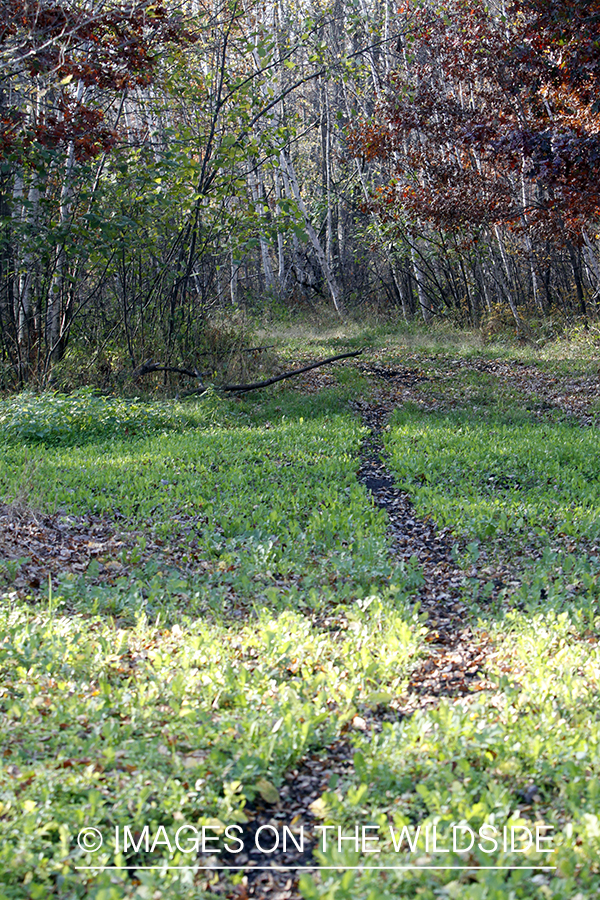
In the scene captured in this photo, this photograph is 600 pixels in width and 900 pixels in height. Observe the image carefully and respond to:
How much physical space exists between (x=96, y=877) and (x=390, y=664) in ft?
6.41

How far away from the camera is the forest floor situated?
264cm

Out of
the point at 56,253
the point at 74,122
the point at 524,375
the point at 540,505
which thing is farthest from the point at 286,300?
the point at 540,505

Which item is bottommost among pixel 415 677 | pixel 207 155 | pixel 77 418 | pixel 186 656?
pixel 415 677

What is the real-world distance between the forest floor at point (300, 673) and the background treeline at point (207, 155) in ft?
13.7

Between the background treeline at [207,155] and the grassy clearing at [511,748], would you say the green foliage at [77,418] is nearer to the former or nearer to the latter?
the background treeline at [207,155]

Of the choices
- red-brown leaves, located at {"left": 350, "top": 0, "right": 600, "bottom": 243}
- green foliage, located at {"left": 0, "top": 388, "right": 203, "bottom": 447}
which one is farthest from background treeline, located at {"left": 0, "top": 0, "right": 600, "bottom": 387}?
green foliage, located at {"left": 0, "top": 388, "right": 203, "bottom": 447}

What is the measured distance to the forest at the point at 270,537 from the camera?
277cm

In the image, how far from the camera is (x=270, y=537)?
6.31 metres

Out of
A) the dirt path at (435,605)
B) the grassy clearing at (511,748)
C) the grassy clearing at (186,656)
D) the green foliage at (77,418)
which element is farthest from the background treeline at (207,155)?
the grassy clearing at (511,748)

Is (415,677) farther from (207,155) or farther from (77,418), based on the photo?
(207,155)

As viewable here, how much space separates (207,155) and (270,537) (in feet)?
29.1

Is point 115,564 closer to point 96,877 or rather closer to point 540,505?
point 96,877

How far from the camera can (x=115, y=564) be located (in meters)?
5.76

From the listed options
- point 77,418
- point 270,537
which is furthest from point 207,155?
point 270,537
